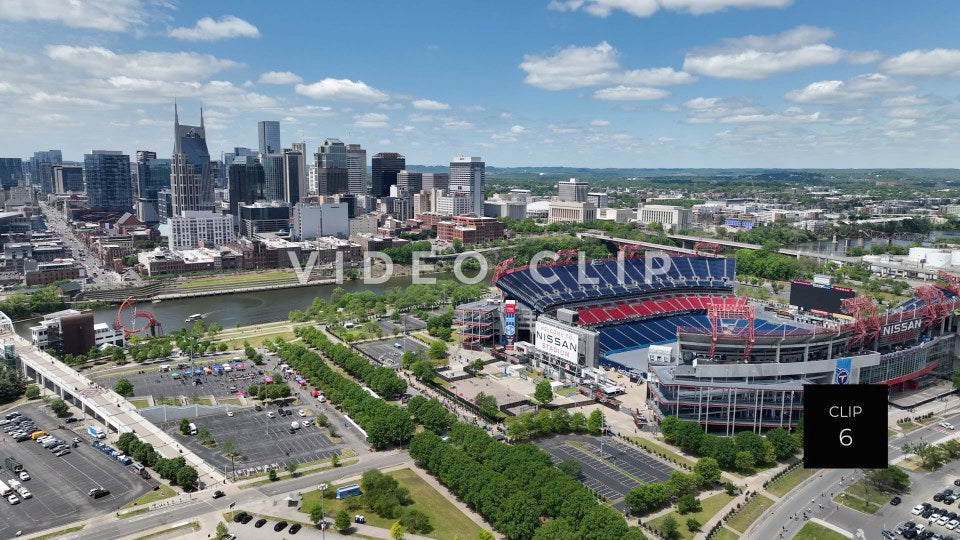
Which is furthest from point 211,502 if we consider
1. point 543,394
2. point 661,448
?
point 661,448

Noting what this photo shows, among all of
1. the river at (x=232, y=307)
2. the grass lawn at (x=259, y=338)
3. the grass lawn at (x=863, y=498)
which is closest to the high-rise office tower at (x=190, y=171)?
the river at (x=232, y=307)

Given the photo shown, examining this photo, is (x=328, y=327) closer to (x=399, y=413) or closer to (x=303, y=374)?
(x=303, y=374)

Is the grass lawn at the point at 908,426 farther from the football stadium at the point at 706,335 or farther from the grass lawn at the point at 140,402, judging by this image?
the grass lawn at the point at 140,402

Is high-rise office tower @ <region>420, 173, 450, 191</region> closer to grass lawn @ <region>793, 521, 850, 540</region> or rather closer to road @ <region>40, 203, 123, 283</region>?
road @ <region>40, 203, 123, 283</region>

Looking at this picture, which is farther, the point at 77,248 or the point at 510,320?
the point at 77,248

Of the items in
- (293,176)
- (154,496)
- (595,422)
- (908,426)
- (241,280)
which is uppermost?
(293,176)

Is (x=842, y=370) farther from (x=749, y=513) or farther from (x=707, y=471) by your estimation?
(x=749, y=513)
